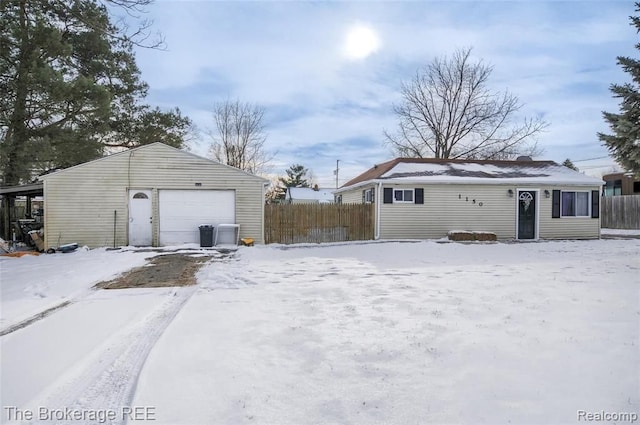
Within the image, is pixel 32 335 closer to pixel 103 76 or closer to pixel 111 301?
pixel 111 301

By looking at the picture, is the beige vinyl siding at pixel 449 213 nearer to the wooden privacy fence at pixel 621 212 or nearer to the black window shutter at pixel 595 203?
the black window shutter at pixel 595 203

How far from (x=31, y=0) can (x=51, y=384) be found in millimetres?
10481

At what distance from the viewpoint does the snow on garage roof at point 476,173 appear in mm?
16203

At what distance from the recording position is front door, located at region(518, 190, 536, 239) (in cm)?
1683

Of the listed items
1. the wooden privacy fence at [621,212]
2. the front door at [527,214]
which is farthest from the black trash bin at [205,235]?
the wooden privacy fence at [621,212]

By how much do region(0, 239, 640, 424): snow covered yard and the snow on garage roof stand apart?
8.91 meters

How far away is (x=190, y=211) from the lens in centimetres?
1443

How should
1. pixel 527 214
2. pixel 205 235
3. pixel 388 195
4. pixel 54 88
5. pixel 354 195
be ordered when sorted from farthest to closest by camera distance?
pixel 354 195, pixel 527 214, pixel 388 195, pixel 54 88, pixel 205 235

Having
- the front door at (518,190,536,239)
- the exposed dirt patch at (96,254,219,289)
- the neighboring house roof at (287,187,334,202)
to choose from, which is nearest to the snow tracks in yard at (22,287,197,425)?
the exposed dirt patch at (96,254,219,289)

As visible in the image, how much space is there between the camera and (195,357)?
12.2 feet

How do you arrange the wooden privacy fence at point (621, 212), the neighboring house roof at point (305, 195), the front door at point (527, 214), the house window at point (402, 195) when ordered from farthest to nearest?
the neighboring house roof at point (305, 195)
the wooden privacy fence at point (621, 212)
the front door at point (527, 214)
the house window at point (402, 195)

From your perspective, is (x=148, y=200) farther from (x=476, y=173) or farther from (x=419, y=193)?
(x=476, y=173)

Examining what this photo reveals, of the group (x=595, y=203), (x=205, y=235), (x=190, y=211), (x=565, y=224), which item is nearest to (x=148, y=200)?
(x=190, y=211)

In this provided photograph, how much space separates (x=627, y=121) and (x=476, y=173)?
657 centimetres
